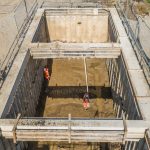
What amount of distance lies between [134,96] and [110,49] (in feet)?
16.6

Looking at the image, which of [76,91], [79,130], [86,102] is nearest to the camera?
[79,130]

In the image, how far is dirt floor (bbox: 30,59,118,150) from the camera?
18266 mm

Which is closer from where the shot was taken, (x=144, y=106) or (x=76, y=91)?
(x=144, y=106)

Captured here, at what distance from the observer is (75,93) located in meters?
20.5

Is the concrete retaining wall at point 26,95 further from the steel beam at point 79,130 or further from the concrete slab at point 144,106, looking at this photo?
the concrete slab at point 144,106

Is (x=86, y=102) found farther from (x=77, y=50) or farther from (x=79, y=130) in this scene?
(x=79, y=130)

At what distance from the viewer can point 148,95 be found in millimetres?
12883

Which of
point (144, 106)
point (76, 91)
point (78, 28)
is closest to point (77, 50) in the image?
point (76, 91)

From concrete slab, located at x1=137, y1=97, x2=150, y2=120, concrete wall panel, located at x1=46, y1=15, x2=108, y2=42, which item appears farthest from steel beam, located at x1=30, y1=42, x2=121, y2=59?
concrete wall panel, located at x1=46, y1=15, x2=108, y2=42

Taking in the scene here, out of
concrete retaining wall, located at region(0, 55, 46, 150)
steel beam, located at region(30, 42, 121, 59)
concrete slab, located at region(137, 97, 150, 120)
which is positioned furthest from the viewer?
steel beam, located at region(30, 42, 121, 59)

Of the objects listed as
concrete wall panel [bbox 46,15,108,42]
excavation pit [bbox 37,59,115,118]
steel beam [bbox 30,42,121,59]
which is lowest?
excavation pit [bbox 37,59,115,118]

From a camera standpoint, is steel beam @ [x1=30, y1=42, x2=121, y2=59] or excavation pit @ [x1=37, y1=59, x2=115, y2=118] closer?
steel beam @ [x1=30, y1=42, x2=121, y2=59]

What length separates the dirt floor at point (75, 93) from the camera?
18.3 meters

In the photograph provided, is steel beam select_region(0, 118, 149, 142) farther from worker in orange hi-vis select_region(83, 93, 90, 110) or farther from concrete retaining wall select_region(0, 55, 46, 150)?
worker in orange hi-vis select_region(83, 93, 90, 110)
